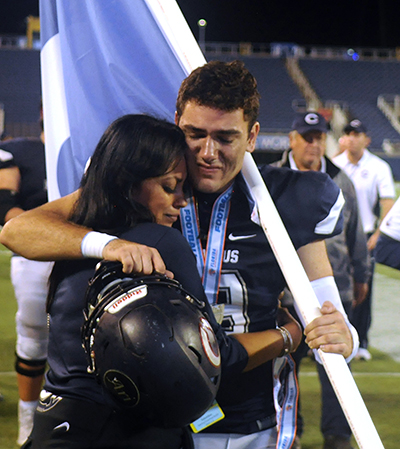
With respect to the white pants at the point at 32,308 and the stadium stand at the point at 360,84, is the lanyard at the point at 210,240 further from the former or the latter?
the stadium stand at the point at 360,84

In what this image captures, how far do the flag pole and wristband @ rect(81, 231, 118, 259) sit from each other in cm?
53

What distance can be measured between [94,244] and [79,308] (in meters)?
0.14

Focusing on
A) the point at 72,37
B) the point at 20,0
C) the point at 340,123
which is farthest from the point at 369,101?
the point at 72,37

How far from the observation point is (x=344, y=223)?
4.12 metres

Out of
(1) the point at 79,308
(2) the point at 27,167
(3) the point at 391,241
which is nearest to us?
(1) the point at 79,308

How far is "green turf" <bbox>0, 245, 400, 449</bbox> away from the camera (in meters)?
3.68

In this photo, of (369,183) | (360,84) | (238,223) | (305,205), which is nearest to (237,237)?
(238,223)

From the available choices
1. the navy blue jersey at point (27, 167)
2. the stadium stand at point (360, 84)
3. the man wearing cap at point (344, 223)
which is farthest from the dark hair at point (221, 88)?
the stadium stand at point (360, 84)

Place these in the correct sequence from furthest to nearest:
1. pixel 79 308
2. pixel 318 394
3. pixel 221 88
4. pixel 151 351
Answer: pixel 318 394, pixel 221 88, pixel 79 308, pixel 151 351

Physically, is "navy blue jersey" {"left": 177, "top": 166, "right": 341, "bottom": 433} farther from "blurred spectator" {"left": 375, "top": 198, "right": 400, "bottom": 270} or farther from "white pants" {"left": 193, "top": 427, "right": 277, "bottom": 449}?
"blurred spectator" {"left": 375, "top": 198, "right": 400, "bottom": 270}

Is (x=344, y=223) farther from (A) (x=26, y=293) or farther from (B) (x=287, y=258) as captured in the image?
(B) (x=287, y=258)

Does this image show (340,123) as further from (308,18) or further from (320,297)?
(320,297)

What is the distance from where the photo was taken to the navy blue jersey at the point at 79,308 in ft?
4.54

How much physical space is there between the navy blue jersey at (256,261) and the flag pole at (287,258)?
94 mm
